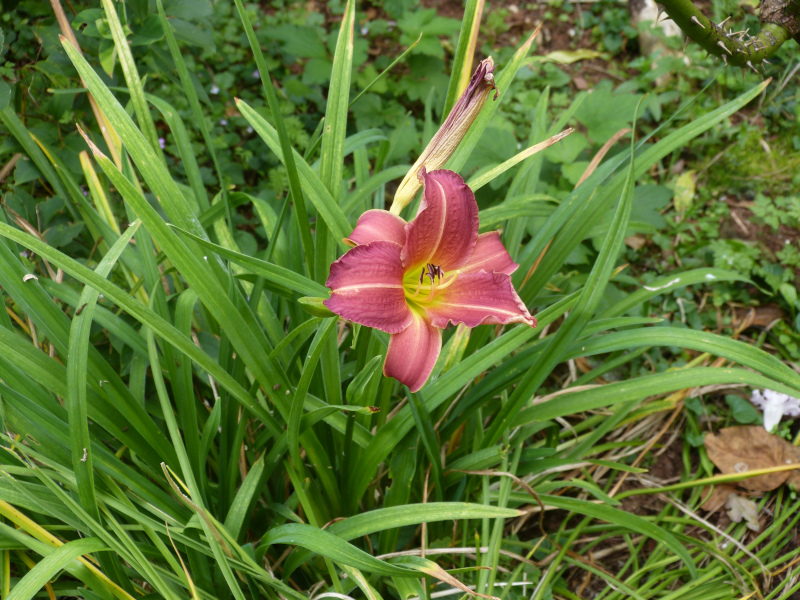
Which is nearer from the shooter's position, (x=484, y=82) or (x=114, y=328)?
(x=484, y=82)

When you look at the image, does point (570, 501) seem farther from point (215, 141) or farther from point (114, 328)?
point (215, 141)

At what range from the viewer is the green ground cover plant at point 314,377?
3.95 feet

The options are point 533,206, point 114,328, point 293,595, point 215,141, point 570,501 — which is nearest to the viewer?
point 293,595

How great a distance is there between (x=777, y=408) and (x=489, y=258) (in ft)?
5.06

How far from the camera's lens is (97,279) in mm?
1085

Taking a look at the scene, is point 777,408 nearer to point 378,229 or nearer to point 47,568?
point 378,229

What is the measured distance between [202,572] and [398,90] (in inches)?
85.4

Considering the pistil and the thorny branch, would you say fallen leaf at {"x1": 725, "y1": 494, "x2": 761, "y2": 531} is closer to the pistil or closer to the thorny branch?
the thorny branch

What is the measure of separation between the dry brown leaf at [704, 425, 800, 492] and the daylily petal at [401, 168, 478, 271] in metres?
1.45

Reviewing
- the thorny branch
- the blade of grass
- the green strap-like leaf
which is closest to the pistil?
the blade of grass

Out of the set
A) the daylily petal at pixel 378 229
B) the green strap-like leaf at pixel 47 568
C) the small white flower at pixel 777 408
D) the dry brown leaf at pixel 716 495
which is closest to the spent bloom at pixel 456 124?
the daylily petal at pixel 378 229

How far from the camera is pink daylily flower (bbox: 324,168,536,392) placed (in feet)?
3.16

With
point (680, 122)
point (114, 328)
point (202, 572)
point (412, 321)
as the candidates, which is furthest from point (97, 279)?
point (680, 122)

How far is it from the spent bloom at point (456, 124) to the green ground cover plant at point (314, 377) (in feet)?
0.70
